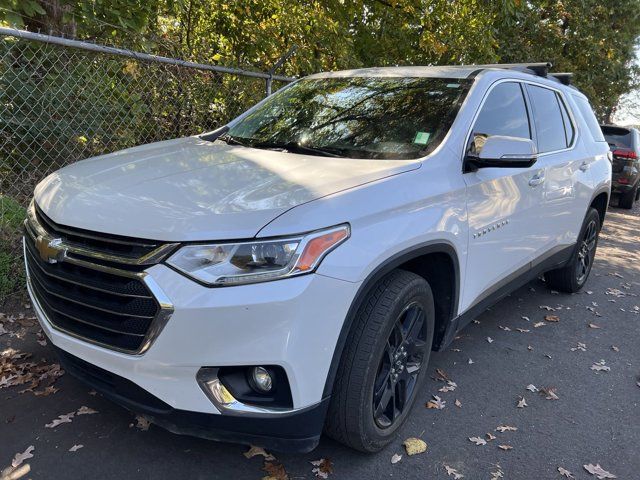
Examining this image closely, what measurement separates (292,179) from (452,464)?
1599 mm

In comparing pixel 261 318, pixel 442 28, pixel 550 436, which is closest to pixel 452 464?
pixel 550 436

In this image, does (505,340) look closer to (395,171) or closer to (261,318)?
(395,171)

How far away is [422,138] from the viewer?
9.67ft

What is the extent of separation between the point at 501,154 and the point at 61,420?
8.73ft

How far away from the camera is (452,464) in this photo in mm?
2645

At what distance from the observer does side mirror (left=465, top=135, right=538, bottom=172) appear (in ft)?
9.23

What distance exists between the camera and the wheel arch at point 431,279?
2.17 m

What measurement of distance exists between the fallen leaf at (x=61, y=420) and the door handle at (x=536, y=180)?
308 centimetres

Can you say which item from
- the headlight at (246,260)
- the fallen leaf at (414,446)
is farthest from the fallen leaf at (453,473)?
the headlight at (246,260)

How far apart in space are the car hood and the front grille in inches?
2.6

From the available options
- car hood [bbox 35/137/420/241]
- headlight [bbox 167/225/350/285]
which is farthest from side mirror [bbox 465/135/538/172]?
headlight [bbox 167/225/350/285]

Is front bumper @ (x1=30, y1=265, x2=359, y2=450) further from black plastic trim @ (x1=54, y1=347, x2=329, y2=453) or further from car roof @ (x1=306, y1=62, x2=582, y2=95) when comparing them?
car roof @ (x1=306, y1=62, x2=582, y2=95)

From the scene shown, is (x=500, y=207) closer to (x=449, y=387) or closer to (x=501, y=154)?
(x=501, y=154)

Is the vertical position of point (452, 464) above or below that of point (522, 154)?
below
